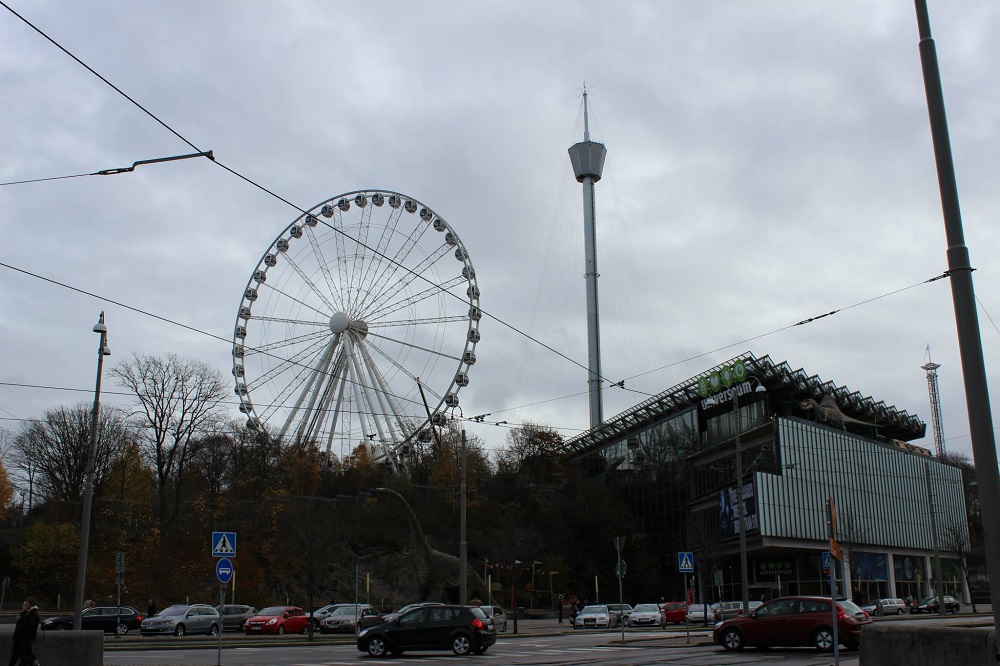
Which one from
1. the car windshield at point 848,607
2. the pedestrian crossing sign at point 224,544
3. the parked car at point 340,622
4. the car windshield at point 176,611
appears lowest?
the parked car at point 340,622

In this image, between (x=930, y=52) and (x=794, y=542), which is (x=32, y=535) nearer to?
(x=794, y=542)

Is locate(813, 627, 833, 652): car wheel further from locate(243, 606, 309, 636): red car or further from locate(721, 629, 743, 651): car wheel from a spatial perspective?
locate(243, 606, 309, 636): red car

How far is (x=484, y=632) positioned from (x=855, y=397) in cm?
6821

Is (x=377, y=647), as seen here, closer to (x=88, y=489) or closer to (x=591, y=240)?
A: (x=88, y=489)

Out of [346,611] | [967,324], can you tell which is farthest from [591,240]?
[967,324]

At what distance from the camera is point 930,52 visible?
9875 millimetres

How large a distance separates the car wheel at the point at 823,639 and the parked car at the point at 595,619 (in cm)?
2539

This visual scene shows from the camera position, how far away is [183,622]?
39906 mm

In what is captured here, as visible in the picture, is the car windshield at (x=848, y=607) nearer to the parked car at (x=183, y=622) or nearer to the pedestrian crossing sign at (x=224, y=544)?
the pedestrian crossing sign at (x=224, y=544)

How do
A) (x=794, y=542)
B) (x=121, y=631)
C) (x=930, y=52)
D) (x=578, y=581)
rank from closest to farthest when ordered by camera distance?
(x=930, y=52)
(x=121, y=631)
(x=794, y=542)
(x=578, y=581)

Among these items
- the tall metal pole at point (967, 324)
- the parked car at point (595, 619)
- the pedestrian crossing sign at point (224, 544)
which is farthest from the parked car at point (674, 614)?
the tall metal pole at point (967, 324)

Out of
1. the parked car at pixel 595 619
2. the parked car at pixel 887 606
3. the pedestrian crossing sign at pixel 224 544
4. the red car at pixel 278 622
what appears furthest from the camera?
the parked car at pixel 887 606

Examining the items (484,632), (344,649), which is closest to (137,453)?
(344,649)

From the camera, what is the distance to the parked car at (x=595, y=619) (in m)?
47.4
